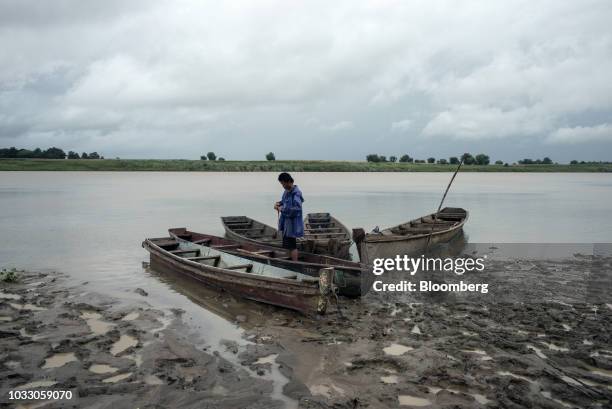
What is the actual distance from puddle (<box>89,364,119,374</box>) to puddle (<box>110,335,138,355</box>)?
0.49 m

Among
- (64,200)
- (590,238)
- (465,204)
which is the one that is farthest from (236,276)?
(64,200)

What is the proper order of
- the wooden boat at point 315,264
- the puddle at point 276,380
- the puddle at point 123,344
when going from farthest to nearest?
the wooden boat at point 315,264, the puddle at point 123,344, the puddle at point 276,380

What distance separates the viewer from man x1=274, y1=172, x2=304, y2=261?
1002cm

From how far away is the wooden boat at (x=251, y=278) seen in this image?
7816 mm

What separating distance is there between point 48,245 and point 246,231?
785 cm

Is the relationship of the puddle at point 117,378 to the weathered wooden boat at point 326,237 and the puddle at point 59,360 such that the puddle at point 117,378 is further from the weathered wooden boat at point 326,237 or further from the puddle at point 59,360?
the weathered wooden boat at point 326,237

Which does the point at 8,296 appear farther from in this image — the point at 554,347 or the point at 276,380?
the point at 554,347

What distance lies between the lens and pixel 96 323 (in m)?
7.96

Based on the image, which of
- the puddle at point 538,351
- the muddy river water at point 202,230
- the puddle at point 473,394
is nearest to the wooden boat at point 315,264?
the muddy river water at point 202,230

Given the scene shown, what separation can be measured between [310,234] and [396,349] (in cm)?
678

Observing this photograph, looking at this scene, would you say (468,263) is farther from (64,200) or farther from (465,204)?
(64,200)

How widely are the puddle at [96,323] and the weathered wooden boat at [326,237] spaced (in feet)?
15.8

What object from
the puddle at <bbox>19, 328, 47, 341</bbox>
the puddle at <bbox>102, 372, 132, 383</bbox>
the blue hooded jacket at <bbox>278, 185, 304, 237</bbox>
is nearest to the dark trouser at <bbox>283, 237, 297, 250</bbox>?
the blue hooded jacket at <bbox>278, 185, 304, 237</bbox>

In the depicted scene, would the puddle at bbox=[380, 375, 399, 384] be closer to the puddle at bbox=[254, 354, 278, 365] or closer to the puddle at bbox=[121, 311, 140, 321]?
the puddle at bbox=[254, 354, 278, 365]
